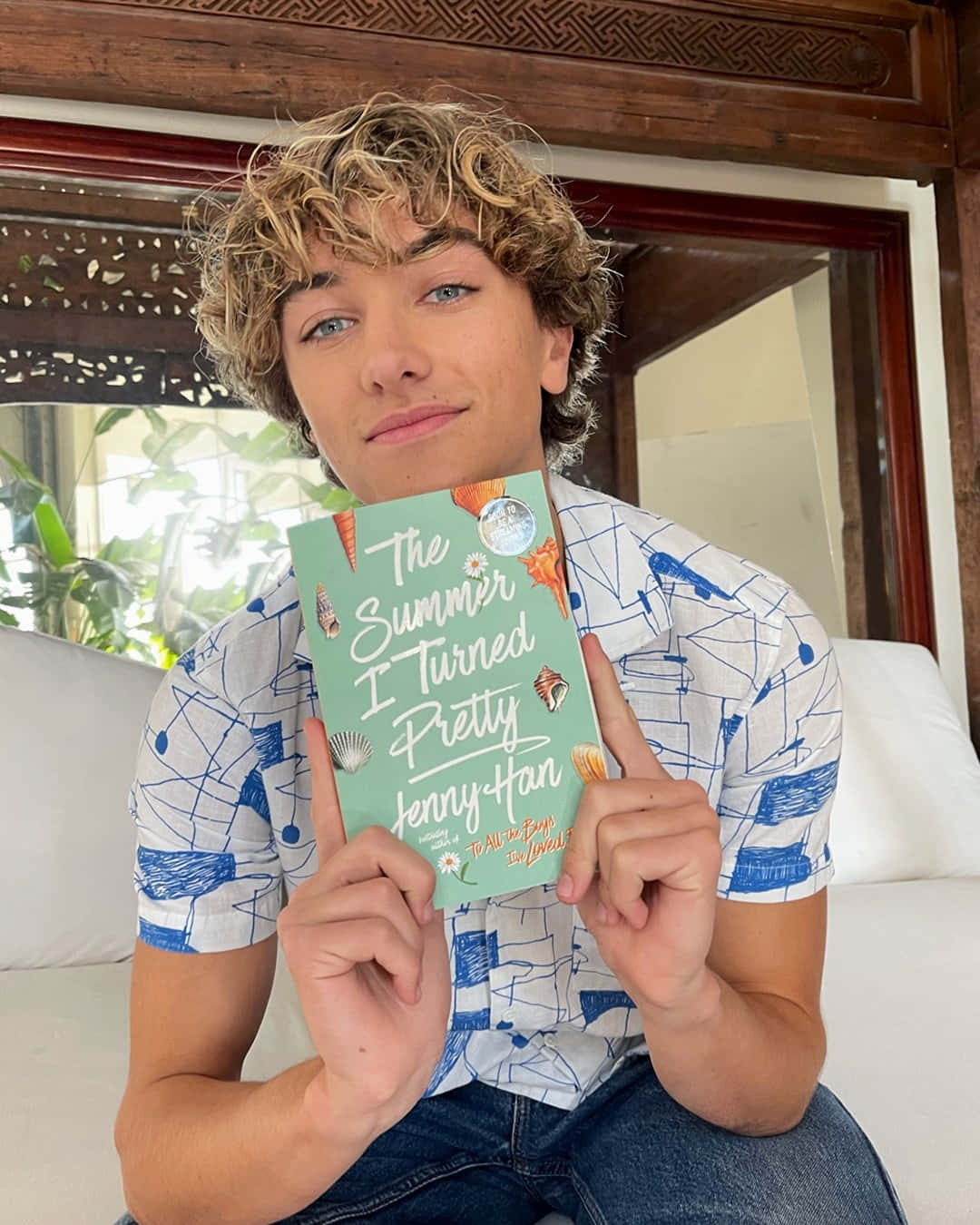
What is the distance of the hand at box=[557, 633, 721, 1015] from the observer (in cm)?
62

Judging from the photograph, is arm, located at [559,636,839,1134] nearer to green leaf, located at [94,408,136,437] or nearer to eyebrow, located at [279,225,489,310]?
eyebrow, located at [279,225,489,310]

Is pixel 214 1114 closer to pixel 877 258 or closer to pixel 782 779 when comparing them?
pixel 782 779

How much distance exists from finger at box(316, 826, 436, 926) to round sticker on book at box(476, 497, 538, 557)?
0.54 ft

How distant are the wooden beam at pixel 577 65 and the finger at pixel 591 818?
4.67 feet

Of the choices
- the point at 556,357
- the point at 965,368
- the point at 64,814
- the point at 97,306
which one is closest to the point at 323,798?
the point at 556,357

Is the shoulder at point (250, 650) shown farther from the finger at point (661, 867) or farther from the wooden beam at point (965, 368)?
the wooden beam at point (965, 368)

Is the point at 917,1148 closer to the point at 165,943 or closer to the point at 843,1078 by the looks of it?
the point at 843,1078

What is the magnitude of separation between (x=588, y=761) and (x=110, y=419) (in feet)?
4.98

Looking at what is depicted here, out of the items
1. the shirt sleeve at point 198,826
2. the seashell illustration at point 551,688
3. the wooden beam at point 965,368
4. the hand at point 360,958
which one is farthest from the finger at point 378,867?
the wooden beam at point 965,368

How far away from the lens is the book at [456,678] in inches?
25.0

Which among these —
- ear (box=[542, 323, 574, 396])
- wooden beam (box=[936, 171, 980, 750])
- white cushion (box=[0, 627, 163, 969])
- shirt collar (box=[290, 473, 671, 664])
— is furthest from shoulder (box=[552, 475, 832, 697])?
wooden beam (box=[936, 171, 980, 750])

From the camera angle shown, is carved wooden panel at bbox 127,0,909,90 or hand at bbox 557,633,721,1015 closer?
hand at bbox 557,633,721,1015

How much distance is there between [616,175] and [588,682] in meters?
1.81

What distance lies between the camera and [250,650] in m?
0.85
